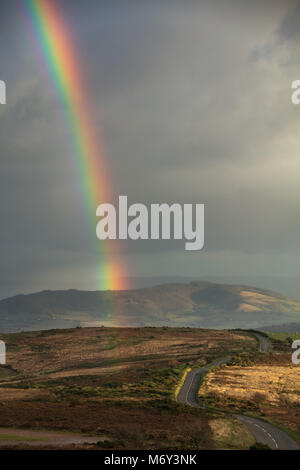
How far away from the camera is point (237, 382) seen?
130125 mm

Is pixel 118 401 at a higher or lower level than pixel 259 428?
lower

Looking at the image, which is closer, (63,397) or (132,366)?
(63,397)

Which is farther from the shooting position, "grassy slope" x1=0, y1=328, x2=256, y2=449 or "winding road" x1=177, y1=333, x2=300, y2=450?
"grassy slope" x1=0, y1=328, x2=256, y2=449

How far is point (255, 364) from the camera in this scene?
158 meters

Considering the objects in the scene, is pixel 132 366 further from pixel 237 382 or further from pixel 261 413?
pixel 261 413

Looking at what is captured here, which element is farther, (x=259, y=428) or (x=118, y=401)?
(x=118, y=401)

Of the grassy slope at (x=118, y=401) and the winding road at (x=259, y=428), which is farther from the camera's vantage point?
the grassy slope at (x=118, y=401)
